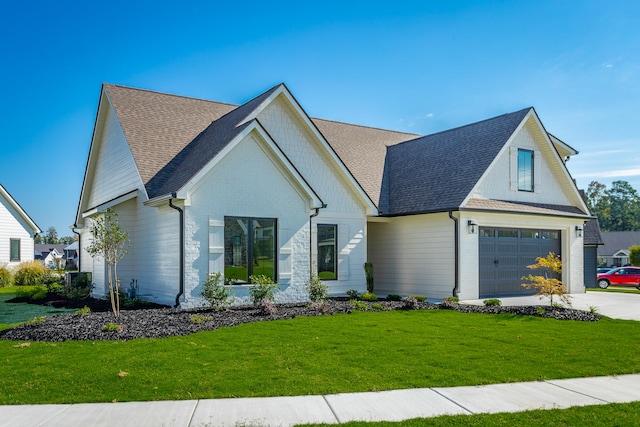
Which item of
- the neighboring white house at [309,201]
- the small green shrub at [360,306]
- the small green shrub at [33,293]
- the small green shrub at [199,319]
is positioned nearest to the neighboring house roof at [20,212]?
the neighboring white house at [309,201]

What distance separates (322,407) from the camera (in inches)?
238

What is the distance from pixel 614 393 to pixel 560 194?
1626cm

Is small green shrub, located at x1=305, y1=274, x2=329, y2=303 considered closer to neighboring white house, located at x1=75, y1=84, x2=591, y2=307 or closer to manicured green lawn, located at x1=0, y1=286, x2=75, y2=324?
neighboring white house, located at x1=75, y1=84, x2=591, y2=307

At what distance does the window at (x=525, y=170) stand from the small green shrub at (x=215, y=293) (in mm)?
12114

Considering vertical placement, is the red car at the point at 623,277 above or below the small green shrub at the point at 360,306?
below

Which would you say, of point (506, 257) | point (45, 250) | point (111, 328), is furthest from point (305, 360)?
point (45, 250)

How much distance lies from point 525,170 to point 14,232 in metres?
28.3

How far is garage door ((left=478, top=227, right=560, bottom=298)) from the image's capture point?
Answer: 18.7 metres

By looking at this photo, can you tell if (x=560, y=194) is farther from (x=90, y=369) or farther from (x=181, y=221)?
(x=90, y=369)

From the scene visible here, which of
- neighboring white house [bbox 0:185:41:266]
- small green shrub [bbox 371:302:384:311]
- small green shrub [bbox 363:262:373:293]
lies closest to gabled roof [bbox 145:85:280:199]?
small green shrub [bbox 371:302:384:311]

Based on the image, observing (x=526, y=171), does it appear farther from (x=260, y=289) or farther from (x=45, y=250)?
(x=45, y=250)

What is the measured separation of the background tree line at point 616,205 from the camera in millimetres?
99062

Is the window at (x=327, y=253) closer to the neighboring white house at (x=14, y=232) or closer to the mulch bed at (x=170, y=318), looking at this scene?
the mulch bed at (x=170, y=318)

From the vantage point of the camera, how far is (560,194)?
21.5m
